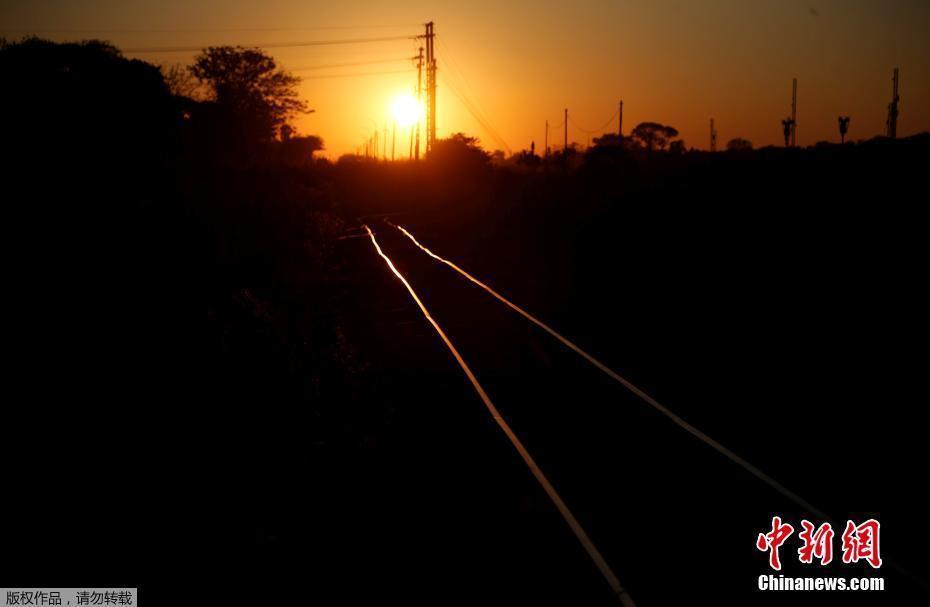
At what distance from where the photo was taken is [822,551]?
219 inches

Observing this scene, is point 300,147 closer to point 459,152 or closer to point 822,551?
point 459,152

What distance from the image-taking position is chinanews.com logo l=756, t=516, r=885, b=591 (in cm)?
520

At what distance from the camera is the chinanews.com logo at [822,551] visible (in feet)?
17.0

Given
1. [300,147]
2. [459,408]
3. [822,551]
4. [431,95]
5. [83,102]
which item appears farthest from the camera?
[300,147]

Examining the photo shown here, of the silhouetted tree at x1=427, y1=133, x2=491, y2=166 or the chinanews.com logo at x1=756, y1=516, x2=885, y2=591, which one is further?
the silhouetted tree at x1=427, y1=133, x2=491, y2=166

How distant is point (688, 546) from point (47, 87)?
33.8 m

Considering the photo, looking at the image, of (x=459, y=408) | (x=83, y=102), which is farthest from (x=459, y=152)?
(x=459, y=408)

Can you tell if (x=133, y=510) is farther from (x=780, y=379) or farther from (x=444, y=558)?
(x=780, y=379)

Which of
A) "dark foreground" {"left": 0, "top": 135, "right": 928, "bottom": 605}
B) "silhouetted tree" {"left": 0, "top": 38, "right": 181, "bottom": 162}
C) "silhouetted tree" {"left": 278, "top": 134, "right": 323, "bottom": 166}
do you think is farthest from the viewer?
"silhouetted tree" {"left": 278, "top": 134, "right": 323, "bottom": 166}

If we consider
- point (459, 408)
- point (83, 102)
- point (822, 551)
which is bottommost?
point (822, 551)

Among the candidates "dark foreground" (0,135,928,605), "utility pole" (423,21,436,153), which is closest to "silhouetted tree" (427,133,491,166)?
"utility pole" (423,21,436,153)

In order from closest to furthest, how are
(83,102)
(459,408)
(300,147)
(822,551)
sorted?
(822,551)
(459,408)
(83,102)
(300,147)

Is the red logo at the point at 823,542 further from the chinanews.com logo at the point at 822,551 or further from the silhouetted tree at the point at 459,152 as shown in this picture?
the silhouetted tree at the point at 459,152

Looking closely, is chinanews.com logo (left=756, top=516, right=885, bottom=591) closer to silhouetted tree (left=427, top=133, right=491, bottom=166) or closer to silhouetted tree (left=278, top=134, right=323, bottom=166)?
silhouetted tree (left=427, top=133, right=491, bottom=166)
